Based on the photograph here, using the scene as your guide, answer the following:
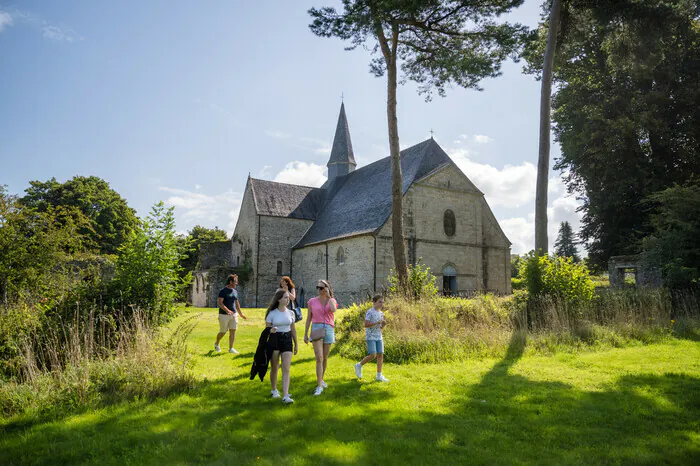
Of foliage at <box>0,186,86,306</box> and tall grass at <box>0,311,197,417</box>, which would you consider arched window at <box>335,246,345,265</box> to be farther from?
tall grass at <box>0,311,197,417</box>

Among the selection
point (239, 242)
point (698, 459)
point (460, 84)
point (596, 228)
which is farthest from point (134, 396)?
point (239, 242)

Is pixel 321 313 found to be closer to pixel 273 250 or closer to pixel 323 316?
pixel 323 316

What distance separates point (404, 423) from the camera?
4.98 m

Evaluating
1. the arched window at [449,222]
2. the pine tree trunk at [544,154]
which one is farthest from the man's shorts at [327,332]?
the arched window at [449,222]

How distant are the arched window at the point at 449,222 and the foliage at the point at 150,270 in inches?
764

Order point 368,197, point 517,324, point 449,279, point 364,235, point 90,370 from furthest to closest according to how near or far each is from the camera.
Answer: point 368,197, point 449,279, point 364,235, point 517,324, point 90,370

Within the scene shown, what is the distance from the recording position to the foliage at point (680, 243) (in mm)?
14234

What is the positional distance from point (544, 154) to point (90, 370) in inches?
511

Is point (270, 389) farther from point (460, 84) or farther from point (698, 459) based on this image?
point (460, 84)

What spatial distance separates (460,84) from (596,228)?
1554cm

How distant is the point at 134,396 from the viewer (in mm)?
5953

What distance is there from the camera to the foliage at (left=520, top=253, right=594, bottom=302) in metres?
12.3

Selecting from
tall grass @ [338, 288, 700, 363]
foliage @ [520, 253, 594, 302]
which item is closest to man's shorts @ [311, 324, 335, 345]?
tall grass @ [338, 288, 700, 363]

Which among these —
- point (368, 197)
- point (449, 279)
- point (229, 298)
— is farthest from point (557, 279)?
point (368, 197)
